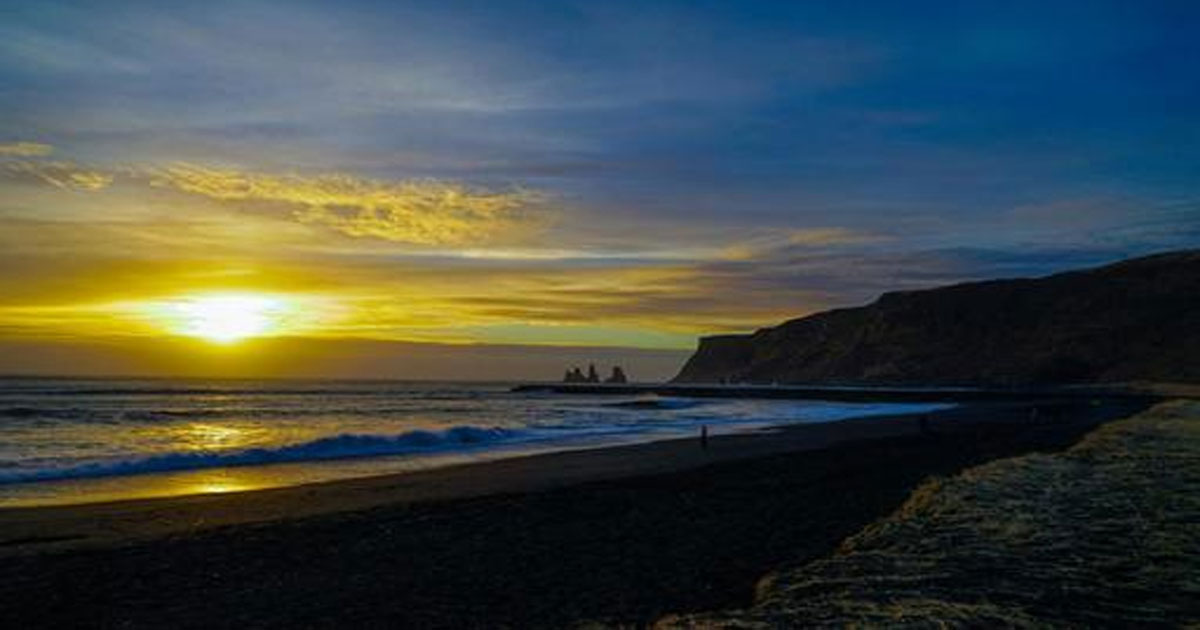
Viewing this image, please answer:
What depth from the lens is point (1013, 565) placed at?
9266mm

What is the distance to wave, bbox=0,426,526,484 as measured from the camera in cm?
2293

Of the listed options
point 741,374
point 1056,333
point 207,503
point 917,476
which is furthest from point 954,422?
point 741,374

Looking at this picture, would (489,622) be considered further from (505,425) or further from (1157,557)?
(505,425)

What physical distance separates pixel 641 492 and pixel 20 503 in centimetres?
1130

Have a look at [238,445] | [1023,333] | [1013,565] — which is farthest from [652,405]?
[1023,333]

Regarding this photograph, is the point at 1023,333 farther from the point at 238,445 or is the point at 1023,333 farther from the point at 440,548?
the point at 440,548

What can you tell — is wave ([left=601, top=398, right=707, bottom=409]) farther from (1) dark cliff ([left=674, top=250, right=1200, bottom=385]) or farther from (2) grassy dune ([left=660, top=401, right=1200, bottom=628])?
(2) grassy dune ([left=660, top=401, right=1200, bottom=628])

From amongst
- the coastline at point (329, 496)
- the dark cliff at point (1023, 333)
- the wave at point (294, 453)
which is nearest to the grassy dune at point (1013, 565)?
the coastline at point (329, 496)

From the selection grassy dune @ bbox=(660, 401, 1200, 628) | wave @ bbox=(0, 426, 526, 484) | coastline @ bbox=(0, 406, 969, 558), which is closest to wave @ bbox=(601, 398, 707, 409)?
wave @ bbox=(0, 426, 526, 484)

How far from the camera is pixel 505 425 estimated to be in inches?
1859

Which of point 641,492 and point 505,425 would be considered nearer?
point 641,492

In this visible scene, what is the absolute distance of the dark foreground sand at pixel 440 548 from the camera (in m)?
8.55

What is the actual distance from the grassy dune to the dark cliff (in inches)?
4376

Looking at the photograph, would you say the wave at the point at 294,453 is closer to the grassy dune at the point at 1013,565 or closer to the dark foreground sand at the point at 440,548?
the dark foreground sand at the point at 440,548
